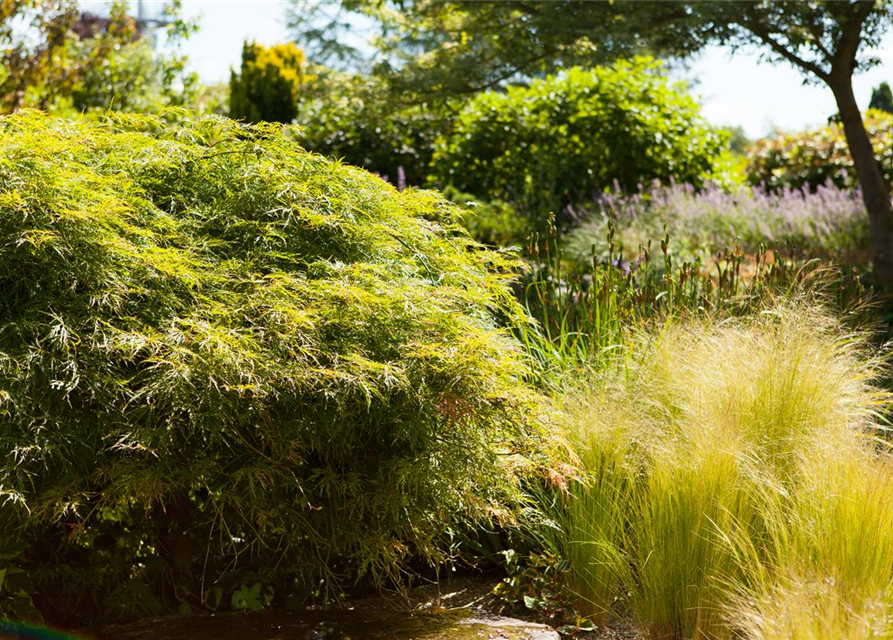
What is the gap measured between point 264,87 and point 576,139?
517 centimetres

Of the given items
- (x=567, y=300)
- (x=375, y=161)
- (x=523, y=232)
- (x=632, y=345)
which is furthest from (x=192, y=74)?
(x=632, y=345)

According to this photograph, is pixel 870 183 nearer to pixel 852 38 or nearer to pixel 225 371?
pixel 852 38

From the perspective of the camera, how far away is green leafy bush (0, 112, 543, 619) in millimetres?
2574

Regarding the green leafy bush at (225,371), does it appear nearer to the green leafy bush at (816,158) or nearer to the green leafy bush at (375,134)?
the green leafy bush at (375,134)

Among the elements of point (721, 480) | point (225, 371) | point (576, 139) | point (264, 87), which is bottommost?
point (721, 480)

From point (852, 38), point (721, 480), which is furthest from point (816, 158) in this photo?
point (721, 480)

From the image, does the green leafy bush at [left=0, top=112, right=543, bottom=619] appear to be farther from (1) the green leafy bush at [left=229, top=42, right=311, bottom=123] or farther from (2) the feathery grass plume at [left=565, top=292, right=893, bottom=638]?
(1) the green leafy bush at [left=229, top=42, right=311, bottom=123]

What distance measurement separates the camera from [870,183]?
9156 millimetres

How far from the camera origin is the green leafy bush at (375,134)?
12336mm

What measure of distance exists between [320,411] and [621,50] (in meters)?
7.56

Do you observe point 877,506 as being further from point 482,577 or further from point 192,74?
point 192,74

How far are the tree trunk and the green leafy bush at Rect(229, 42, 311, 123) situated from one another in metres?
7.92

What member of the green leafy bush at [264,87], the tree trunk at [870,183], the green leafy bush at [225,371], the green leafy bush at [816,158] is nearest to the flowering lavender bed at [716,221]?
the tree trunk at [870,183]

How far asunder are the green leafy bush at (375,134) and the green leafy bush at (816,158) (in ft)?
16.5
